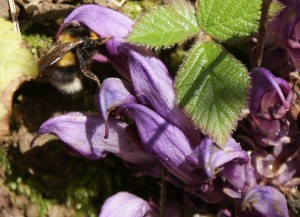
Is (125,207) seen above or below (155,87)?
below

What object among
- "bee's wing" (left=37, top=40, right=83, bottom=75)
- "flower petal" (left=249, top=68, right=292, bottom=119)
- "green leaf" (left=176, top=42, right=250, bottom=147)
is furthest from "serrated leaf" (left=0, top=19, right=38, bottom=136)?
"flower petal" (left=249, top=68, right=292, bottom=119)

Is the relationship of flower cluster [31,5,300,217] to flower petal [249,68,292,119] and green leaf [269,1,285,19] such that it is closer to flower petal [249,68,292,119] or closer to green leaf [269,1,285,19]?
flower petal [249,68,292,119]

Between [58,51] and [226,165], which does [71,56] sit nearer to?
[58,51]

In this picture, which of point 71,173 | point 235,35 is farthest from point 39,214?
point 235,35

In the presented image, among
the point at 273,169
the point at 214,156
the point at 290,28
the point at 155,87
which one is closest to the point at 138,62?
the point at 155,87

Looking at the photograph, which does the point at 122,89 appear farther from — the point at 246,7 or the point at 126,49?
the point at 246,7
